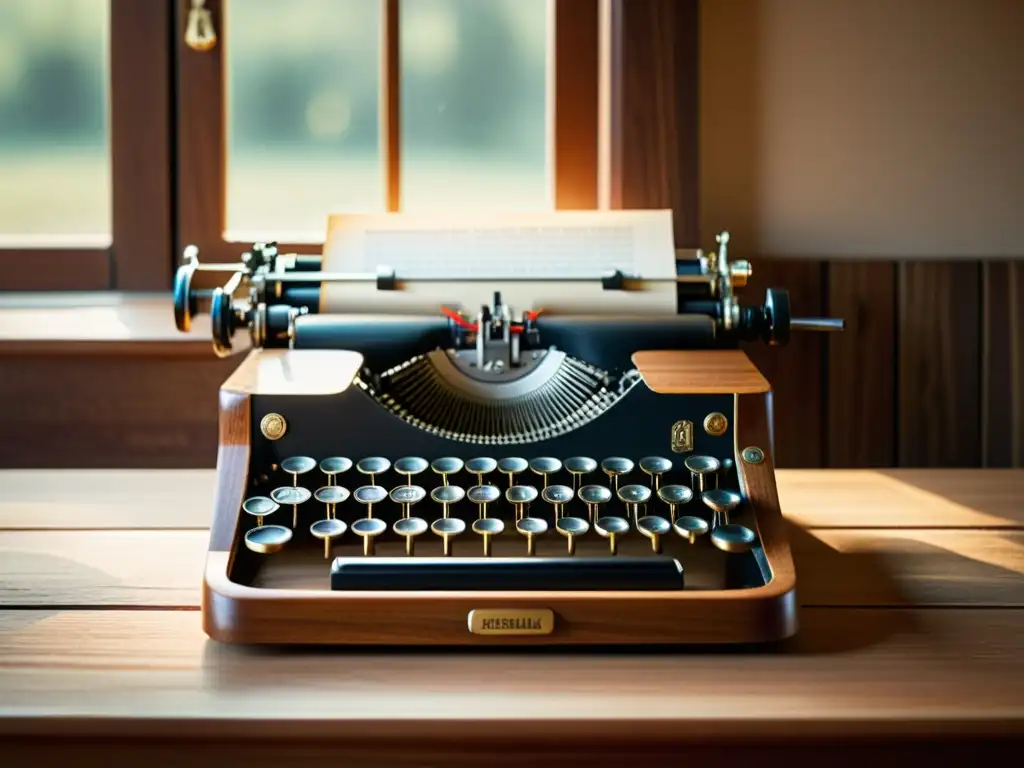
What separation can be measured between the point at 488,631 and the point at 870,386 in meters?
1.06

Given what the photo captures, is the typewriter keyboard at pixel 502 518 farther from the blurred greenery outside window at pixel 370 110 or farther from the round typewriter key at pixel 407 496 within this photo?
the blurred greenery outside window at pixel 370 110

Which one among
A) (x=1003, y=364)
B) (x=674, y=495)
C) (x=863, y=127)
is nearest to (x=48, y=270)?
(x=674, y=495)

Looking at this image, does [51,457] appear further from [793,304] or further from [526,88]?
[793,304]

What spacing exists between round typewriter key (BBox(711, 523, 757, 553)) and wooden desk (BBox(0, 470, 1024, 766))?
10 centimetres

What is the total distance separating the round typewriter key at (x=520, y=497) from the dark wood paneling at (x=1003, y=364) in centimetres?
103

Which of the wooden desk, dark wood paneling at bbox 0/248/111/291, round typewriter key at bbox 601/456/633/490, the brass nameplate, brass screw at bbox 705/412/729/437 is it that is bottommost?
the wooden desk

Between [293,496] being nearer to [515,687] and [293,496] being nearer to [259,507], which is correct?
[259,507]

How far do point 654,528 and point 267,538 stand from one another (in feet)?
1.21

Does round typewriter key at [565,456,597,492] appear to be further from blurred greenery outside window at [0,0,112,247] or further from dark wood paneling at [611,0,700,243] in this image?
blurred greenery outside window at [0,0,112,247]

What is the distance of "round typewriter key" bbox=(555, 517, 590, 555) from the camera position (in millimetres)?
1011

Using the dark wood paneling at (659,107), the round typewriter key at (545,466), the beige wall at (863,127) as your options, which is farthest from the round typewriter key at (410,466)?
the beige wall at (863,127)

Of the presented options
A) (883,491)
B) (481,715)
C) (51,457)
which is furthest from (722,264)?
(51,457)

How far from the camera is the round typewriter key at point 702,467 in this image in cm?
Answer: 107

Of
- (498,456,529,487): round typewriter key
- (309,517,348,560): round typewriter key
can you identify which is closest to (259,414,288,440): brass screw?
(309,517,348,560): round typewriter key
